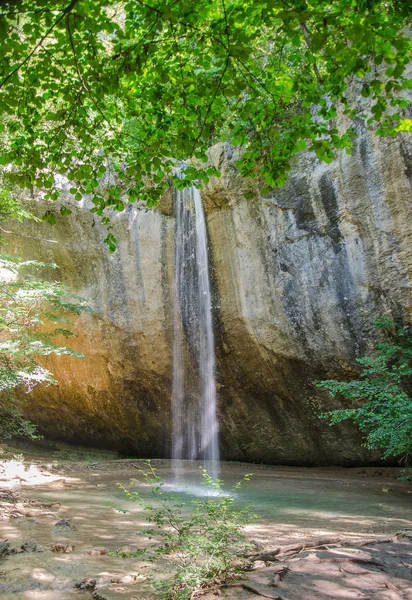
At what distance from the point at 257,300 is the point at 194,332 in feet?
7.42

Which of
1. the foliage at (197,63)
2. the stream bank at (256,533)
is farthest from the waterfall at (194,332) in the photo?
the foliage at (197,63)

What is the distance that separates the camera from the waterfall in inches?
479

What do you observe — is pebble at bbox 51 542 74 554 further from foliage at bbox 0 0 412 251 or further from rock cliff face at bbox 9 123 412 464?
rock cliff face at bbox 9 123 412 464

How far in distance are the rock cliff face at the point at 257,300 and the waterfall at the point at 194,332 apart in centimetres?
26

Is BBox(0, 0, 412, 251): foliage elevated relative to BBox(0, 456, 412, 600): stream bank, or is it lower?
elevated

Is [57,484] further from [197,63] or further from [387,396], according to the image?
→ [197,63]

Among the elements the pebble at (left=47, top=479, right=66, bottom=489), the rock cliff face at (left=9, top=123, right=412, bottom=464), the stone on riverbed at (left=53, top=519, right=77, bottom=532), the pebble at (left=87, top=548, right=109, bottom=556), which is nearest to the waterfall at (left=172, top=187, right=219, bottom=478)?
the rock cliff face at (left=9, top=123, right=412, bottom=464)

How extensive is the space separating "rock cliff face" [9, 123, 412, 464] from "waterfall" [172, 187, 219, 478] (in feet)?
0.86

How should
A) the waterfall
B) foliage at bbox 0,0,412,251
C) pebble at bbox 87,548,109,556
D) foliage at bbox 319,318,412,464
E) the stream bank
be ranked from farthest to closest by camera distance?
the waterfall < foliage at bbox 319,318,412,464 < pebble at bbox 87,548,109,556 < the stream bank < foliage at bbox 0,0,412,251

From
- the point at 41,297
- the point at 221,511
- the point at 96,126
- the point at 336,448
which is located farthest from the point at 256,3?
the point at 336,448

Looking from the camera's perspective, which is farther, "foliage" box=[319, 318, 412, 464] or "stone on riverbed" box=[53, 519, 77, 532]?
"foliage" box=[319, 318, 412, 464]

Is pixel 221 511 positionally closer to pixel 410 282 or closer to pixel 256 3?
pixel 256 3

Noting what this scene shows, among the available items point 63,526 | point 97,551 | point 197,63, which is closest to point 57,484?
point 63,526

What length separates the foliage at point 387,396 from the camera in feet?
23.3
